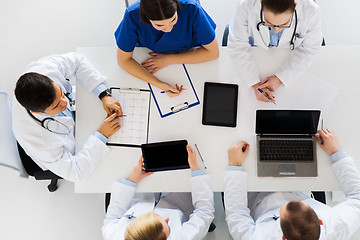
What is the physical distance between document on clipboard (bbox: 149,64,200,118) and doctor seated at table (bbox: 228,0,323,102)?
26 centimetres

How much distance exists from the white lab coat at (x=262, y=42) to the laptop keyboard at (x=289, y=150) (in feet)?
0.96

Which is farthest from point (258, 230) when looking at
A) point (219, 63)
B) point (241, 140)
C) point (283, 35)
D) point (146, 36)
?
point (146, 36)

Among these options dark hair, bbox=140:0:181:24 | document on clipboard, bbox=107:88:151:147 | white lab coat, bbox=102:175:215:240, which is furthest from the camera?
document on clipboard, bbox=107:88:151:147

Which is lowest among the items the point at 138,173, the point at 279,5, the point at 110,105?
the point at 138,173

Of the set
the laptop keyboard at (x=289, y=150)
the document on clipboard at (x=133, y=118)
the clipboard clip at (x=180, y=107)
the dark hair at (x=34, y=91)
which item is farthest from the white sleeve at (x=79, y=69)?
the laptop keyboard at (x=289, y=150)

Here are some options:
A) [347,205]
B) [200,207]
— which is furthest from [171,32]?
[347,205]

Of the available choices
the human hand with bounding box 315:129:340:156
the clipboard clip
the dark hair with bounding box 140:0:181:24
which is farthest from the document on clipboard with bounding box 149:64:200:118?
the human hand with bounding box 315:129:340:156

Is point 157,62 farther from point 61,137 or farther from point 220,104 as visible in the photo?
point 61,137

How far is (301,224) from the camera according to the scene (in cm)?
124

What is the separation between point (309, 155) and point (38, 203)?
184 centimetres

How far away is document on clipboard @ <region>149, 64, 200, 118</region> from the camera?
5.08 ft

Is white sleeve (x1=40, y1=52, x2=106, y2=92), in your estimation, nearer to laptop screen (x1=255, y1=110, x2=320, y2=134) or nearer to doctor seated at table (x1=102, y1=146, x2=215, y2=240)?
doctor seated at table (x1=102, y1=146, x2=215, y2=240)

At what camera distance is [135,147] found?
60.3 inches

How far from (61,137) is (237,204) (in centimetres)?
92
